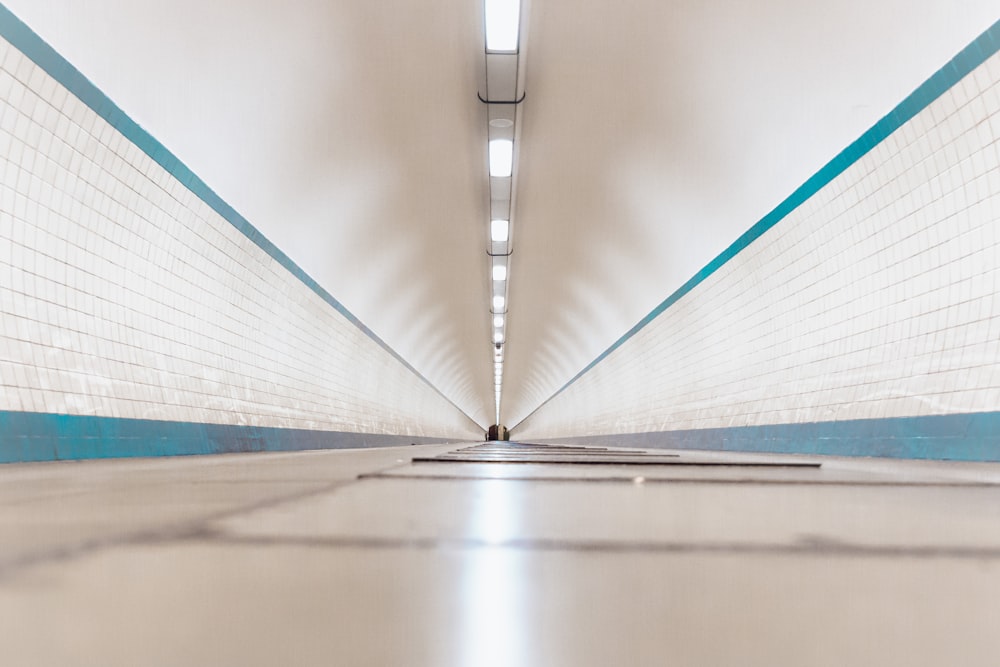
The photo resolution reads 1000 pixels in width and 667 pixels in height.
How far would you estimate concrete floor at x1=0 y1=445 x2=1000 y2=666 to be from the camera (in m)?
0.64

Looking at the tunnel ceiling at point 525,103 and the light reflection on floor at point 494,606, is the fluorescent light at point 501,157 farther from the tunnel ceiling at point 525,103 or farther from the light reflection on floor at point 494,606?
the light reflection on floor at point 494,606

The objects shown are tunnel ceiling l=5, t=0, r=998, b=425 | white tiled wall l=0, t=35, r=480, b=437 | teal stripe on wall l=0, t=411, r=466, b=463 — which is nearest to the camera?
teal stripe on wall l=0, t=411, r=466, b=463

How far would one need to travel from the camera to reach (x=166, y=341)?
759 centimetres

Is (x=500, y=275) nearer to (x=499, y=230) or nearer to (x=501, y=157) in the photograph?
(x=499, y=230)

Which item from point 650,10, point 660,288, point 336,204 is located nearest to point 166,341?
point 336,204

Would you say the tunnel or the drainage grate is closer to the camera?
the tunnel

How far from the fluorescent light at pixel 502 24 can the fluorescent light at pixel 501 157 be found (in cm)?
211

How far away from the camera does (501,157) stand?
908cm

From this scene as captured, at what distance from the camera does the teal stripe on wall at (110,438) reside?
5.08m

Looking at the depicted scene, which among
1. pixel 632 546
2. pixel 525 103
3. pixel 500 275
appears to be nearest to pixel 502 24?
pixel 525 103

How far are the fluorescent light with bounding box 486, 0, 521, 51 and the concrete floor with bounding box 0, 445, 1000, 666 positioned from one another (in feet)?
16.2

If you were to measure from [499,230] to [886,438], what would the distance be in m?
7.16

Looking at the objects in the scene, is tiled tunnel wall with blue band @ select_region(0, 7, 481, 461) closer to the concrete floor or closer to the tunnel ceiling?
the tunnel ceiling

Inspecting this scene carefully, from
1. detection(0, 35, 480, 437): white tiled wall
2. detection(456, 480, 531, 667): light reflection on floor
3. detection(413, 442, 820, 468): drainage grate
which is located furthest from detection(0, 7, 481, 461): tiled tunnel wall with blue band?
detection(456, 480, 531, 667): light reflection on floor
